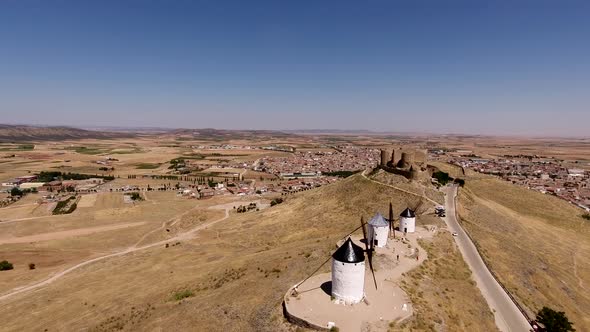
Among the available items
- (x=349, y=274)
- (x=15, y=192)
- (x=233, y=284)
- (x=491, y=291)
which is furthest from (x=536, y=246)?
(x=15, y=192)

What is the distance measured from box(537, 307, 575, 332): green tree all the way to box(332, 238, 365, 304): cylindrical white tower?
14121 millimetres

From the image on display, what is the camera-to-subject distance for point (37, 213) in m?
94.6

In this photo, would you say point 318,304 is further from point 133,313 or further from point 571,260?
point 571,260

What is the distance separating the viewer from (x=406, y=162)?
220 feet

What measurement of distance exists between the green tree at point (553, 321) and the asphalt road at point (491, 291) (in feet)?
4.40

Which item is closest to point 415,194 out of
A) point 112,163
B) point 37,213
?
point 37,213

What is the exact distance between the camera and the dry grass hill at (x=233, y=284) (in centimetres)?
2666

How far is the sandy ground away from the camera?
22750 mm

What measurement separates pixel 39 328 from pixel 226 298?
1921 cm

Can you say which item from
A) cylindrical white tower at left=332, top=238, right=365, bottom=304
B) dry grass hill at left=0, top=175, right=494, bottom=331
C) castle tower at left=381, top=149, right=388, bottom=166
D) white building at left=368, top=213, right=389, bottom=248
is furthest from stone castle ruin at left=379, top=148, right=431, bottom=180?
cylindrical white tower at left=332, top=238, right=365, bottom=304

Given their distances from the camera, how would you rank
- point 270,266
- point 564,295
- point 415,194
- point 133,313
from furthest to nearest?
point 415,194 → point 270,266 → point 564,295 → point 133,313

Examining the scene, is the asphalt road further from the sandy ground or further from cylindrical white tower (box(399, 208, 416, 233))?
the sandy ground

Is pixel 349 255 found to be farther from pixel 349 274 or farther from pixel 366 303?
pixel 366 303

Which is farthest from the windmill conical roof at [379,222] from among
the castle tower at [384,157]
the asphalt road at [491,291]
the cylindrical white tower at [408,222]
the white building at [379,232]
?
the castle tower at [384,157]
